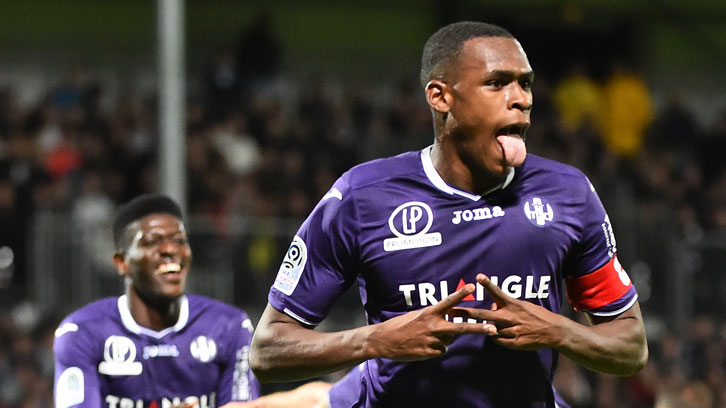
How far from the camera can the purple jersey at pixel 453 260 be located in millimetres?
4051

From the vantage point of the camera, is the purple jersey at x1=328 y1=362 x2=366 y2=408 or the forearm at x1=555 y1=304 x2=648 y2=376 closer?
the forearm at x1=555 y1=304 x2=648 y2=376

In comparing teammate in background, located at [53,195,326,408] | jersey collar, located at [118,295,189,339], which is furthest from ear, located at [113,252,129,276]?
jersey collar, located at [118,295,189,339]

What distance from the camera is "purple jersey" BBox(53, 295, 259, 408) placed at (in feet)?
18.9

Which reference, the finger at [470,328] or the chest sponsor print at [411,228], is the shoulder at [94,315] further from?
the finger at [470,328]

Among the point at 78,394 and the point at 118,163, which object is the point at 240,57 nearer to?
the point at 118,163

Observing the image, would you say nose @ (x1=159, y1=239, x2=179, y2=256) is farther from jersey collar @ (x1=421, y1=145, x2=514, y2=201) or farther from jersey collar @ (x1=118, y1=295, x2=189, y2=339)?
jersey collar @ (x1=421, y1=145, x2=514, y2=201)

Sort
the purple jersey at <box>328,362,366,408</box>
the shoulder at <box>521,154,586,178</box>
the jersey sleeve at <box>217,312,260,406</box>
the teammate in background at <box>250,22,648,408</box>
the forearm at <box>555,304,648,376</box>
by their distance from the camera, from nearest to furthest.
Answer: the forearm at <box>555,304,648,376</box> → the teammate in background at <box>250,22,648,408</box> → the shoulder at <box>521,154,586,178</box> → the purple jersey at <box>328,362,366,408</box> → the jersey sleeve at <box>217,312,260,406</box>

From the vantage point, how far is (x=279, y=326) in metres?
4.12

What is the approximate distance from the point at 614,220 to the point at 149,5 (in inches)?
322

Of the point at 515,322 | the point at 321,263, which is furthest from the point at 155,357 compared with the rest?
the point at 515,322

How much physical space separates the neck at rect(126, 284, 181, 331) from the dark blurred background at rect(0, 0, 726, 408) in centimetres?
240

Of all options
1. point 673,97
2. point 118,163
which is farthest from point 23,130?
point 673,97

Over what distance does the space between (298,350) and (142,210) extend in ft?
7.52

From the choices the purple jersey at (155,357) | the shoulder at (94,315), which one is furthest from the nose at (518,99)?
the shoulder at (94,315)
